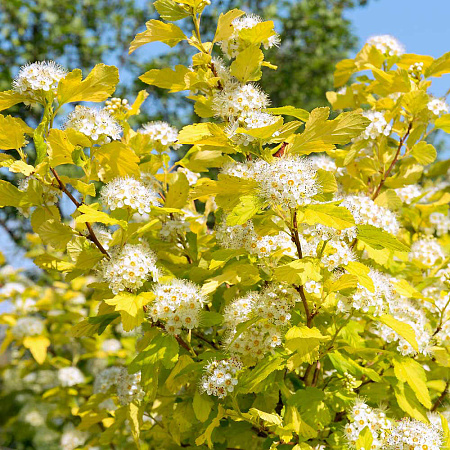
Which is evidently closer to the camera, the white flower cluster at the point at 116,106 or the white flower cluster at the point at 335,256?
the white flower cluster at the point at 335,256

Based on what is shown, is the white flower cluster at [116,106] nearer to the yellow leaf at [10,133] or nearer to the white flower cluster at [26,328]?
the yellow leaf at [10,133]

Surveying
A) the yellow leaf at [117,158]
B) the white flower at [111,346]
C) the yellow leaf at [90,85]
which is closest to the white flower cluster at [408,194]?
the yellow leaf at [117,158]

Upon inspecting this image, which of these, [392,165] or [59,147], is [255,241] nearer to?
[59,147]

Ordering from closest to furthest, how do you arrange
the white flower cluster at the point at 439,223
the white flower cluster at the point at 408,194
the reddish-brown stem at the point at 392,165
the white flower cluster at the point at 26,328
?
the reddish-brown stem at the point at 392,165, the white flower cluster at the point at 408,194, the white flower cluster at the point at 439,223, the white flower cluster at the point at 26,328

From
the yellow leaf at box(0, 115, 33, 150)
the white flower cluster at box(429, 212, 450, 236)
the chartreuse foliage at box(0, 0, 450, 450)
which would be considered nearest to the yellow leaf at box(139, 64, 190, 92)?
the chartreuse foliage at box(0, 0, 450, 450)

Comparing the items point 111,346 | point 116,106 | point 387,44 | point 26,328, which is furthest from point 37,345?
point 387,44

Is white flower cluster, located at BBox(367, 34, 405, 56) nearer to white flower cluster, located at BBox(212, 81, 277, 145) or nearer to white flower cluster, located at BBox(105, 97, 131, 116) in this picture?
white flower cluster, located at BBox(212, 81, 277, 145)

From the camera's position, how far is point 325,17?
725 cm

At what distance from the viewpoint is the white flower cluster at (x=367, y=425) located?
136 centimetres

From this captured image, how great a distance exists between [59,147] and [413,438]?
1156 mm

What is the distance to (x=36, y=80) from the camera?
1.31 m

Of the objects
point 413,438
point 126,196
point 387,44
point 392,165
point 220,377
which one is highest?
point 387,44

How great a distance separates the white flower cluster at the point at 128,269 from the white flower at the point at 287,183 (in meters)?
0.38

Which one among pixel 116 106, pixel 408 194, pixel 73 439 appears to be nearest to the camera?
pixel 116 106
